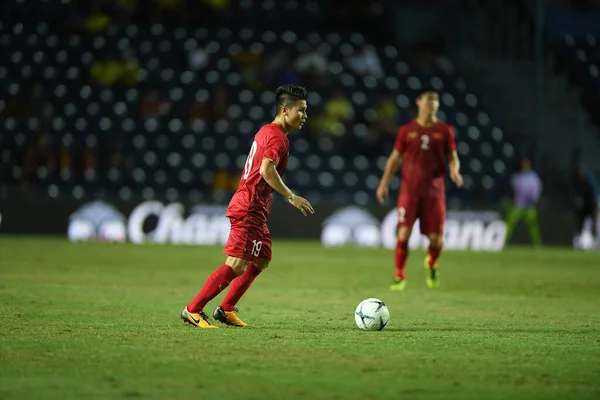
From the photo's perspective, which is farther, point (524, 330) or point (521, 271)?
point (521, 271)

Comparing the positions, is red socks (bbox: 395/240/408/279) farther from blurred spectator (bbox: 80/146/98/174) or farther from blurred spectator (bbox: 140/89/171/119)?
blurred spectator (bbox: 140/89/171/119)

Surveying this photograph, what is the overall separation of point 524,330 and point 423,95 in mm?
5175

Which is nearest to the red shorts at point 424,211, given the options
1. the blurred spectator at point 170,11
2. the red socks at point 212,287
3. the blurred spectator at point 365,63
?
the red socks at point 212,287

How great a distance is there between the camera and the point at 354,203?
26.8m

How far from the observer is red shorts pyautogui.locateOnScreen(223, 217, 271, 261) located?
9.25m

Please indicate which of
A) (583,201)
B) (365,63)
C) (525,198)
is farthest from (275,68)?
(583,201)

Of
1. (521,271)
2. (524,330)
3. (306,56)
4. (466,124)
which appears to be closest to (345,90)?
(306,56)

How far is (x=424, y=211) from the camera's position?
14.6 metres

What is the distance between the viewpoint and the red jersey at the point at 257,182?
9.22m

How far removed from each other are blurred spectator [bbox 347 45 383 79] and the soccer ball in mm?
22121

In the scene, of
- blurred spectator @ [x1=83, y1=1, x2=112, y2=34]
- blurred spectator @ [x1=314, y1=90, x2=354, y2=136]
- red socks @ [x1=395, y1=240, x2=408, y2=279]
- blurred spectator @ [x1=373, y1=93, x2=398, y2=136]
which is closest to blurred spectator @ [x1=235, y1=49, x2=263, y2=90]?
blurred spectator @ [x1=314, y1=90, x2=354, y2=136]

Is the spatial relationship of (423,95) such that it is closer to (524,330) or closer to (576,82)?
(524,330)

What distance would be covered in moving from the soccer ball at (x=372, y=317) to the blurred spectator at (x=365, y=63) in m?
22.1

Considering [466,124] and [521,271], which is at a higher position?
[466,124]
